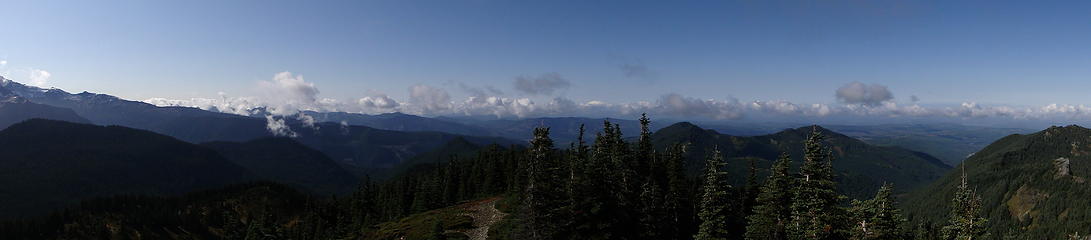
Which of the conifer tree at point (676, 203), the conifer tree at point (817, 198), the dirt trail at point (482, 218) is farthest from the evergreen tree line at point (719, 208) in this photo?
the dirt trail at point (482, 218)

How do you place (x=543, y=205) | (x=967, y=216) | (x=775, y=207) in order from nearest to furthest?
(x=967, y=216)
(x=543, y=205)
(x=775, y=207)

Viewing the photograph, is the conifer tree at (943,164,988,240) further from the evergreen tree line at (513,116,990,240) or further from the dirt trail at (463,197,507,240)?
the dirt trail at (463,197,507,240)

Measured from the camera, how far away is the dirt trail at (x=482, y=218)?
2179 inches

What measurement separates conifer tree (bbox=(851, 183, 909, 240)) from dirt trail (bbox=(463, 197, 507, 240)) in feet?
123

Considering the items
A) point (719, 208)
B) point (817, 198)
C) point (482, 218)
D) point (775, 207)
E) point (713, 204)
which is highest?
point (817, 198)

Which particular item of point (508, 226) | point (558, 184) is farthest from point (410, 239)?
point (558, 184)

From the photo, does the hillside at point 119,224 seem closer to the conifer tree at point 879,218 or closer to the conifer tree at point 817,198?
the conifer tree at point 817,198

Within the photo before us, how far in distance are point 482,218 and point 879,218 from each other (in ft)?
156

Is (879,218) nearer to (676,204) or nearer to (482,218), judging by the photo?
(676,204)

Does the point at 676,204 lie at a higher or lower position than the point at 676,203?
lower

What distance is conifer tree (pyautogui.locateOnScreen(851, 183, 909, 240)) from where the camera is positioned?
1387 inches

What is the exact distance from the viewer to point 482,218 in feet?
215

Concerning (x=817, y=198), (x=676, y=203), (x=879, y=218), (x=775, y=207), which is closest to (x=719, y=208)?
(x=775, y=207)

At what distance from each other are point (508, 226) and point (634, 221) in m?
15.2
